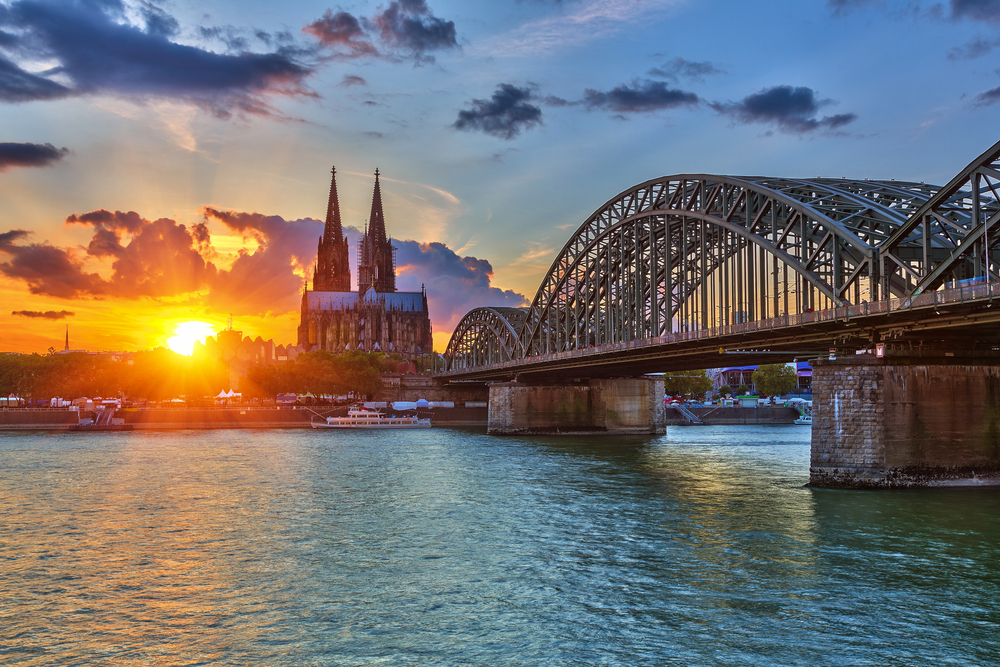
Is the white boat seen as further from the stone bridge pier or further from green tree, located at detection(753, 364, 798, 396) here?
green tree, located at detection(753, 364, 798, 396)

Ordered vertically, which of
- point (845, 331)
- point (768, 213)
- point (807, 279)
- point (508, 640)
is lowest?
point (508, 640)

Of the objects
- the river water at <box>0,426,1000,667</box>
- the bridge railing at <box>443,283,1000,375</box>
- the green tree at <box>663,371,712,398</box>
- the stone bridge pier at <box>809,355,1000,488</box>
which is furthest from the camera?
the green tree at <box>663,371,712,398</box>

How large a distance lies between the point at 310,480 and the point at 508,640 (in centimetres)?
3422

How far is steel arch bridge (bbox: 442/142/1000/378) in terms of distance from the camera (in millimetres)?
41594

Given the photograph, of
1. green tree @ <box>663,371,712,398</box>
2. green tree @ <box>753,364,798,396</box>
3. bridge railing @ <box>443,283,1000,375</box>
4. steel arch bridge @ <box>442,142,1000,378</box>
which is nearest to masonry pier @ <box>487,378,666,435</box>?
steel arch bridge @ <box>442,142,1000,378</box>

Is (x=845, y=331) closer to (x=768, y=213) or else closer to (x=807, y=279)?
(x=807, y=279)

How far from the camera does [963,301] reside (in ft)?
115

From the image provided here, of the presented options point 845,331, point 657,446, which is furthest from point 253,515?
point 657,446

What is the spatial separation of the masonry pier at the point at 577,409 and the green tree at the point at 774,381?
93537 mm

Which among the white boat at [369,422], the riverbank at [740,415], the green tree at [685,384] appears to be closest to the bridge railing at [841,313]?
the white boat at [369,422]

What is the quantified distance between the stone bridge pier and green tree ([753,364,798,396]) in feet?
495

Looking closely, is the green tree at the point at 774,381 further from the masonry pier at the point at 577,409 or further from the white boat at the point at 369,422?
the masonry pier at the point at 577,409

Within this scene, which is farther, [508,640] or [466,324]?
[466,324]

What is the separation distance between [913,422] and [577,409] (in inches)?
2528
